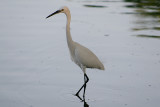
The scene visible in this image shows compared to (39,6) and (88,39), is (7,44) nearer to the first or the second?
(88,39)

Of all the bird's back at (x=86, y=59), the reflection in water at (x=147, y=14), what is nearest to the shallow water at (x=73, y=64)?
the reflection in water at (x=147, y=14)

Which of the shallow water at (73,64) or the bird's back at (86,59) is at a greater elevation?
the bird's back at (86,59)

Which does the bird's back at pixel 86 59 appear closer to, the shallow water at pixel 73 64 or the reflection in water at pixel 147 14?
the shallow water at pixel 73 64

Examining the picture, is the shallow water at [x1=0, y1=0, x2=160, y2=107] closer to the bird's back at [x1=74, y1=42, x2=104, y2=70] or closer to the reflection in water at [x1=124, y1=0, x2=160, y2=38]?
the reflection in water at [x1=124, y1=0, x2=160, y2=38]

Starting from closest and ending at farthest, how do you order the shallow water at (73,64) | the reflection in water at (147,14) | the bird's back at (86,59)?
the shallow water at (73,64)
the bird's back at (86,59)
the reflection in water at (147,14)

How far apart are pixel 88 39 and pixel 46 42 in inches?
54.3

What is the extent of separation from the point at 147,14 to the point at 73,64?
7.99 metres

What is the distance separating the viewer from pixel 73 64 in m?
9.70

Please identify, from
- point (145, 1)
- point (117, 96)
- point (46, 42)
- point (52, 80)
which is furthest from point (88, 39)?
point (145, 1)

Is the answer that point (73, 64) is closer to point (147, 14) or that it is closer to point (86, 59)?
point (86, 59)

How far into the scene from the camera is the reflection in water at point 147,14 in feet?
45.6

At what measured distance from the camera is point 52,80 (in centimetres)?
836

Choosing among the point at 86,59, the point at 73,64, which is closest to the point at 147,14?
the point at 73,64

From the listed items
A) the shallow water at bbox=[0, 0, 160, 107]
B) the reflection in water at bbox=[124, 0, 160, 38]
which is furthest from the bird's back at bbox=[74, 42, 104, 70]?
the reflection in water at bbox=[124, 0, 160, 38]
